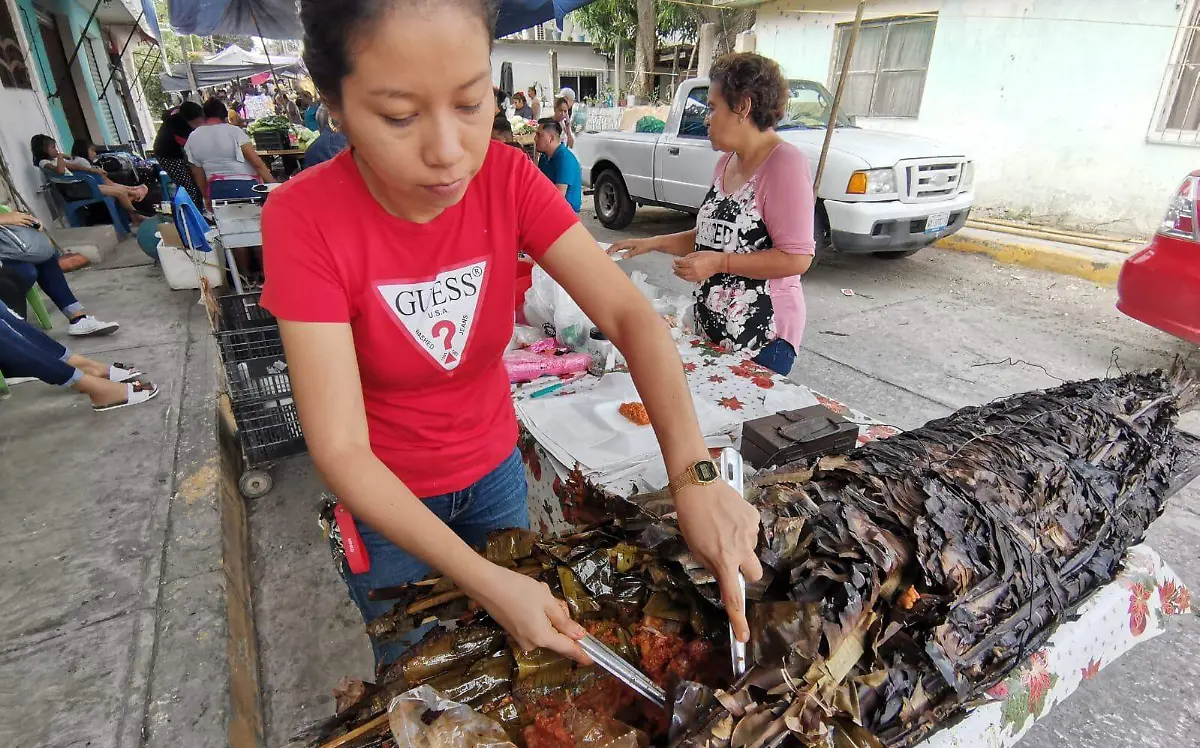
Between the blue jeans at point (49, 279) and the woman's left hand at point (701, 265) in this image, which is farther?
the blue jeans at point (49, 279)

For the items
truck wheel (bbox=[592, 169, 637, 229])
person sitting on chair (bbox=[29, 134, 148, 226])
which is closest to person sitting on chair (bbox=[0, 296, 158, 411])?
person sitting on chair (bbox=[29, 134, 148, 226])

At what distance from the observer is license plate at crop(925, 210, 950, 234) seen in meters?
5.95

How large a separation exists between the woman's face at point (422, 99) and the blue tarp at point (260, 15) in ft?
16.2

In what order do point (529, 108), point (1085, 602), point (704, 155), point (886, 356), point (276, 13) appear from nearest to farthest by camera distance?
point (1085, 602), point (886, 356), point (276, 13), point (704, 155), point (529, 108)

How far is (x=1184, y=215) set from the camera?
3.64 metres

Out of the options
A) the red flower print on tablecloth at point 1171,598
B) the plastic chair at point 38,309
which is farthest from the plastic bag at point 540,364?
the plastic chair at point 38,309

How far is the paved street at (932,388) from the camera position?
2.01 meters

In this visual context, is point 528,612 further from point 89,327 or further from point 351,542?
point 89,327

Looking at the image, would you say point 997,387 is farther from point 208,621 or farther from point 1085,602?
point 208,621

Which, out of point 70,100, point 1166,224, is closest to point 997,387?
point 1166,224

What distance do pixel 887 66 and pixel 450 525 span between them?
10327 mm

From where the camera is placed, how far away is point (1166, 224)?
3.76 meters

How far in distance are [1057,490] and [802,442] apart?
21.2 inches

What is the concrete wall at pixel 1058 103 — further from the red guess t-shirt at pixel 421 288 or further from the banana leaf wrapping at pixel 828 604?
the red guess t-shirt at pixel 421 288
